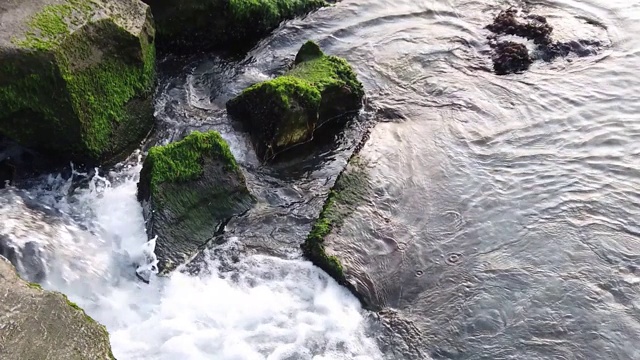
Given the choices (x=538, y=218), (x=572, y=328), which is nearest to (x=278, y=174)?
(x=538, y=218)

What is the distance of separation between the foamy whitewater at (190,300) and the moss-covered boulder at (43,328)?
0.90 metres

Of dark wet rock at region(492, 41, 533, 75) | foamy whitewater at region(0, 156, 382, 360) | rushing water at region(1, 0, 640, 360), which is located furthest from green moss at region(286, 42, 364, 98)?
foamy whitewater at region(0, 156, 382, 360)

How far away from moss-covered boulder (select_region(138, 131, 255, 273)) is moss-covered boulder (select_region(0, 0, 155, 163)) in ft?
3.20

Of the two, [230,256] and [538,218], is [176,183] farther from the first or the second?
[538,218]

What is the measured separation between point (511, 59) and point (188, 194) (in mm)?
6119

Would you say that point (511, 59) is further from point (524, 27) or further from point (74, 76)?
point (74, 76)

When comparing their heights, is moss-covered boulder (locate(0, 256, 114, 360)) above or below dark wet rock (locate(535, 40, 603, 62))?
above

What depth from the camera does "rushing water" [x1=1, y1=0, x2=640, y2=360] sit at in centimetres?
621

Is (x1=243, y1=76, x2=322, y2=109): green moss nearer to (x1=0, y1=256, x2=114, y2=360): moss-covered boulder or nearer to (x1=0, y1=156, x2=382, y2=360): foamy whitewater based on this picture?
(x1=0, y1=156, x2=382, y2=360): foamy whitewater

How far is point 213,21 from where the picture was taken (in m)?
9.77

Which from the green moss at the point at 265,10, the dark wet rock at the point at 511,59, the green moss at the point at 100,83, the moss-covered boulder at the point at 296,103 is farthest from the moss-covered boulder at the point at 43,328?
the dark wet rock at the point at 511,59

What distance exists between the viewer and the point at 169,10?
30.6 ft

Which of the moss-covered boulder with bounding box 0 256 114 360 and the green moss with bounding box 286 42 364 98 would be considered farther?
the green moss with bounding box 286 42 364 98

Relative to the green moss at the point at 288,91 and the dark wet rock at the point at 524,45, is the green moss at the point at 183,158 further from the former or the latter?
the dark wet rock at the point at 524,45
